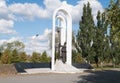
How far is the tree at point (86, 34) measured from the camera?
39.3 meters

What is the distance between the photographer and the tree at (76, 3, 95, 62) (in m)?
39.3

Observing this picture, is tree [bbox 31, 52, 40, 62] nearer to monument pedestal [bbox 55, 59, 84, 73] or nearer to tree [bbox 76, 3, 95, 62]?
tree [bbox 76, 3, 95, 62]

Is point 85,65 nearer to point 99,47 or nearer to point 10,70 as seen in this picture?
point 99,47

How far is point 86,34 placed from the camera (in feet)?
130

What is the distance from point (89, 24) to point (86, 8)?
2.87m

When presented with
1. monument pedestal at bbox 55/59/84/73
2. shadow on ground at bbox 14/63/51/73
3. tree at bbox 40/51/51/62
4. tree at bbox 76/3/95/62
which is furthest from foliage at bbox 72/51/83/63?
monument pedestal at bbox 55/59/84/73

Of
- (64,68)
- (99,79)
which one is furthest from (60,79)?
(64,68)

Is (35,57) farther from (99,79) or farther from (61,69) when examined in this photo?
(99,79)

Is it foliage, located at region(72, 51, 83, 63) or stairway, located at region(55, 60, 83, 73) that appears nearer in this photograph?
stairway, located at region(55, 60, 83, 73)

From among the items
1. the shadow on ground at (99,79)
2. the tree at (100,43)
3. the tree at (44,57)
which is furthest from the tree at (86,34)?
the shadow on ground at (99,79)

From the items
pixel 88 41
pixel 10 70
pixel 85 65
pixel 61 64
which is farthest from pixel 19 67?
pixel 88 41

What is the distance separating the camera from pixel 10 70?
26250mm

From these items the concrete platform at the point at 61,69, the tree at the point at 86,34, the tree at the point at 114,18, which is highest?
the tree at the point at 86,34

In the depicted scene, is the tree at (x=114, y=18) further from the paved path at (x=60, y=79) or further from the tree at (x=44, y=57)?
the tree at (x=44, y=57)
